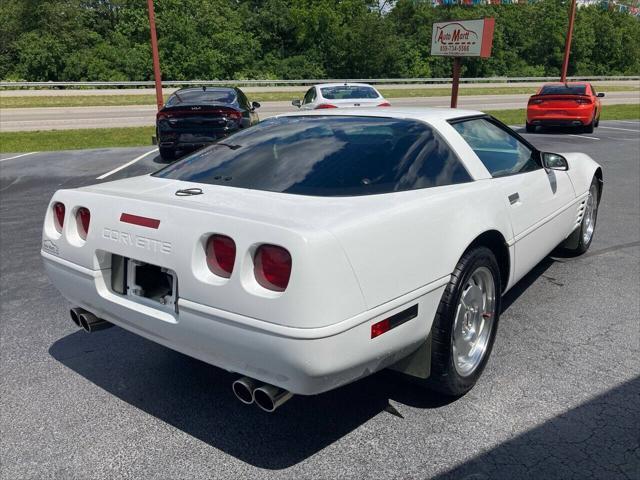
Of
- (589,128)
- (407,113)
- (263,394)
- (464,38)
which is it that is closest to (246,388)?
(263,394)

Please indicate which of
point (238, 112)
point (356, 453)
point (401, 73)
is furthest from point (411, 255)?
point (401, 73)

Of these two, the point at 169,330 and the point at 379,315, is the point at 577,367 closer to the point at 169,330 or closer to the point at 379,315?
the point at 379,315

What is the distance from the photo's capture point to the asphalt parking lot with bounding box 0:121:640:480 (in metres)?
2.52

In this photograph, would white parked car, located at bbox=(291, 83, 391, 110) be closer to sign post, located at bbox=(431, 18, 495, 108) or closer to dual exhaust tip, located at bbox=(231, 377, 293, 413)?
sign post, located at bbox=(431, 18, 495, 108)

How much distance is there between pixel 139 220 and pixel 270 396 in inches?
37.7

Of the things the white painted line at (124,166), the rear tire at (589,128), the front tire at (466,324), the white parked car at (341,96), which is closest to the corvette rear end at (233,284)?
the front tire at (466,324)

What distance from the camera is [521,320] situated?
395 cm

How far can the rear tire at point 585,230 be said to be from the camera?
5.07 m

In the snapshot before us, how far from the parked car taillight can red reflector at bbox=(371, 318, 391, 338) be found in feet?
1.34

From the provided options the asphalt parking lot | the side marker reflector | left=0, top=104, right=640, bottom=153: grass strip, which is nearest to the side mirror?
the asphalt parking lot

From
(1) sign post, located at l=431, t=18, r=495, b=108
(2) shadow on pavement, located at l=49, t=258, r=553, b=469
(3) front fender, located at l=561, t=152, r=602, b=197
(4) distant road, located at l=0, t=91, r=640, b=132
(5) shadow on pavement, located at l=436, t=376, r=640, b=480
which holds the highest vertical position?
(1) sign post, located at l=431, t=18, r=495, b=108

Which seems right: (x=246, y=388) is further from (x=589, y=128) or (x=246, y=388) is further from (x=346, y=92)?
(x=589, y=128)

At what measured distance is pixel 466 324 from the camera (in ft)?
9.96

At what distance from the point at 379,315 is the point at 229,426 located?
3.46 feet
